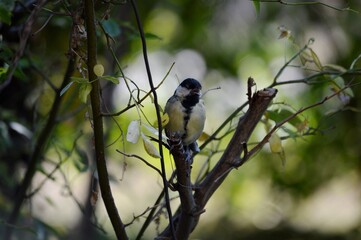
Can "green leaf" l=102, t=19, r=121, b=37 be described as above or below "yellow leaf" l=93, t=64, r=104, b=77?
above

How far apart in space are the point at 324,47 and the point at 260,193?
91 cm

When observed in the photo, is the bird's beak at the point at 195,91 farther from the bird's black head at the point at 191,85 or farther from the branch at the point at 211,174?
the branch at the point at 211,174

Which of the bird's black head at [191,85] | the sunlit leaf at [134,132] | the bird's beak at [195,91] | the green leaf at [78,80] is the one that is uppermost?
the bird's black head at [191,85]

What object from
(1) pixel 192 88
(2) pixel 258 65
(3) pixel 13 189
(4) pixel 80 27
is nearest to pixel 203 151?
(1) pixel 192 88

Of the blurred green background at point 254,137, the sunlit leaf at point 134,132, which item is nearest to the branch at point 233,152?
the sunlit leaf at point 134,132

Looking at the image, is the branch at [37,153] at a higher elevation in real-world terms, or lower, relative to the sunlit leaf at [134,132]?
higher

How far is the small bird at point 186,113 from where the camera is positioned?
1.27 metres

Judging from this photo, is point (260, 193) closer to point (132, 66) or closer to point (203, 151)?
point (132, 66)

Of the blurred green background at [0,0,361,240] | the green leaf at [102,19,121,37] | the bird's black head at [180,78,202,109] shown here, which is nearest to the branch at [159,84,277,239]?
the bird's black head at [180,78,202,109]

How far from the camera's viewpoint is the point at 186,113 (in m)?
1.28

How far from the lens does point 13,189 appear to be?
7.99ft

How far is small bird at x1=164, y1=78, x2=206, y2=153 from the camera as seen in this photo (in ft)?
4.17

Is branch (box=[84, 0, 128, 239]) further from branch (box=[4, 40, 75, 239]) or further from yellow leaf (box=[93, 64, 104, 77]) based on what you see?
branch (box=[4, 40, 75, 239])

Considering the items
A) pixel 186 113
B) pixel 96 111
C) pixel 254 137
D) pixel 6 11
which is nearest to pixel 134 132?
pixel 96 111
